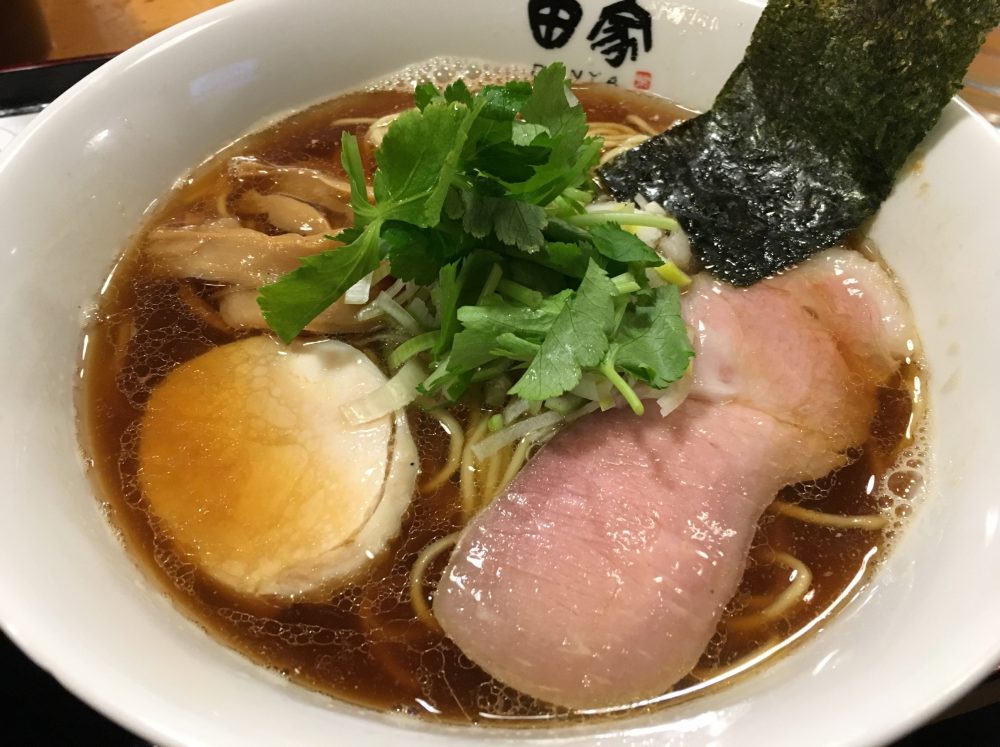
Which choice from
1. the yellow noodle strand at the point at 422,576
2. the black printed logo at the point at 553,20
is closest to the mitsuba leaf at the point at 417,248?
the yellow noodle strand at the point at 422,576

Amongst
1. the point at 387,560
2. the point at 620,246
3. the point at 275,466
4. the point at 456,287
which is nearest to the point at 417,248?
the point at 456,287

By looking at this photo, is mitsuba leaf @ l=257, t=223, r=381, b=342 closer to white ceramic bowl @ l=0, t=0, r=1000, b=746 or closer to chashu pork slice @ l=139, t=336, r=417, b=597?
chashu pork slice @ l=139, t=336, r=417, b=597

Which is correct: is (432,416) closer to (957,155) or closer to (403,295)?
(403,295)

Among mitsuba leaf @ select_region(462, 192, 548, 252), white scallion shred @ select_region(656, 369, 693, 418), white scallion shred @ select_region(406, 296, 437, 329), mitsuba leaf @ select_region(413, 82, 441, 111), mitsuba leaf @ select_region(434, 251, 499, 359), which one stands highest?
mitsuba leaf @ select_region(413, 82, 441, 111)

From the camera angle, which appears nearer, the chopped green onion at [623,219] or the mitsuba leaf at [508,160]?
the mitsuba leaf at [508,160]

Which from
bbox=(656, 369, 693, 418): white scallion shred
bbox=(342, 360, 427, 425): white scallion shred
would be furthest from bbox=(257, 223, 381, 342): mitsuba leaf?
bbox=(656, 369, 693, 418): white scallion shred

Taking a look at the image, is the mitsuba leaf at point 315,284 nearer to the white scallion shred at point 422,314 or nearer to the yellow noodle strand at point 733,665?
the white scallion shred at point 422,314

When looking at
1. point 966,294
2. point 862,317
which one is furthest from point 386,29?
point 966,294
